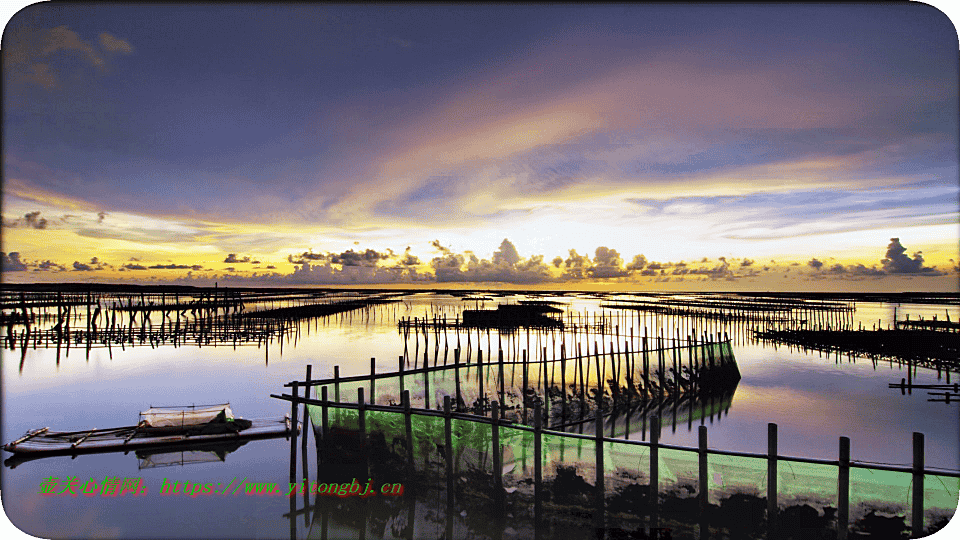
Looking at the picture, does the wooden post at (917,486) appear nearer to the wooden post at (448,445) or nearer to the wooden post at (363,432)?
the wooden post at (448,445)

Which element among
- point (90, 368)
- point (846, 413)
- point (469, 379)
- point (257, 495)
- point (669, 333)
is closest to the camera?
point (257, 495)

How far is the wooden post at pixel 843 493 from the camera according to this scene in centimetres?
486

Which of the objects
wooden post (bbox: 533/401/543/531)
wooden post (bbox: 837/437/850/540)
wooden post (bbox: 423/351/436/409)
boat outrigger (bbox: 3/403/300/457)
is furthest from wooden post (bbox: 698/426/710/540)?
boat outrigger (bbox: 3/403/300/457)

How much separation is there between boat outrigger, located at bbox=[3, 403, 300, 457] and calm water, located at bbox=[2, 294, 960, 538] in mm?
326

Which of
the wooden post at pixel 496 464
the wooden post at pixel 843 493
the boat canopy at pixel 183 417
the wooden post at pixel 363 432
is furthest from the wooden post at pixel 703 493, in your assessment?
the boat canopy at pixel 183 417

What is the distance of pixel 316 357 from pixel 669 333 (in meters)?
21.3

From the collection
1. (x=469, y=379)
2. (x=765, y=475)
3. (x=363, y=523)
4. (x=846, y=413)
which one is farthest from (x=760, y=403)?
(x=363, y=523)

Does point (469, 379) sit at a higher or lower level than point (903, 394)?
higher

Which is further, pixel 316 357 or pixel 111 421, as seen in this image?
pixel 316 357

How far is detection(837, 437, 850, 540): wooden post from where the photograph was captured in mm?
4859

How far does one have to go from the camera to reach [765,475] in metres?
5.12

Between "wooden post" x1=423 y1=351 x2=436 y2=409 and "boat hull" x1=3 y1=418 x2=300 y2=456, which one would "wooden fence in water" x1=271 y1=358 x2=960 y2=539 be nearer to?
"wooden post" x1=423 y1=351 x2=436 y2=409

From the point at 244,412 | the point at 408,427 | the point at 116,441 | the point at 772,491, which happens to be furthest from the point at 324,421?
the point at 244,412

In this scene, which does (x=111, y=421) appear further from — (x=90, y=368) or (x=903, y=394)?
(x=903, y=394)
